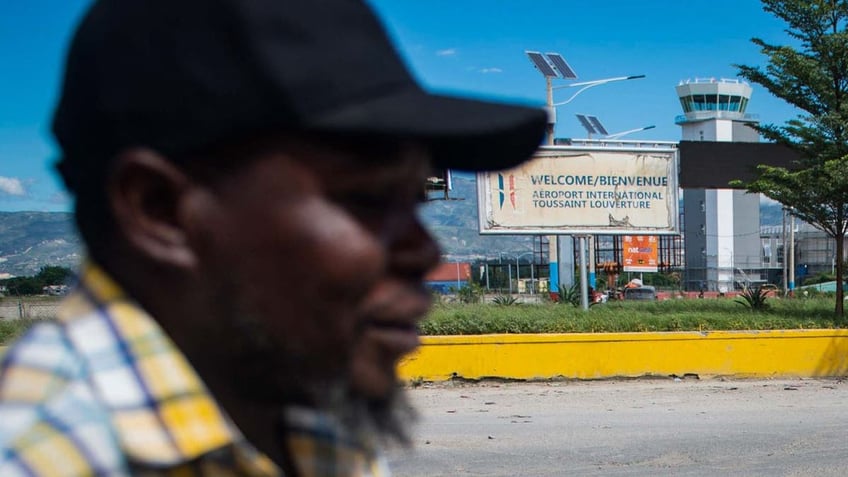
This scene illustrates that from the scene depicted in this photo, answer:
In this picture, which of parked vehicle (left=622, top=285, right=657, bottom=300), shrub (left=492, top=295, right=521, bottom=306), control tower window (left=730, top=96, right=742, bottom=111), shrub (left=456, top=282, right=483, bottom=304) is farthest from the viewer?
control tower window (left=730, top=96, right=742, bottom=111)

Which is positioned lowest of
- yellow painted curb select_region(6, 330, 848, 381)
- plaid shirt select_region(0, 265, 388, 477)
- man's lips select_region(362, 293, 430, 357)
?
yellow painted curb select_region(6, 330, 848, 381)

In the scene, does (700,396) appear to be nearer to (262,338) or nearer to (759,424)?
(759,424)

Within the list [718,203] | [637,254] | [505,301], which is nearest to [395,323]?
[505,301]

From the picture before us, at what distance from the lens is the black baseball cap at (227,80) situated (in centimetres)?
74

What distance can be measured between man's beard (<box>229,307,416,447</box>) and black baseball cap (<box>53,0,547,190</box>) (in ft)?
0.57

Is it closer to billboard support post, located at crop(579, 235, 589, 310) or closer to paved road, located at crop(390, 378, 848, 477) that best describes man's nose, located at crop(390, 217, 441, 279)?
paved road, located at crop(390, 378, 848, 477)

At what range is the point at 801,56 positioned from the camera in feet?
48.3

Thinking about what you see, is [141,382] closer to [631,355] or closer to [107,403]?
[107,403]

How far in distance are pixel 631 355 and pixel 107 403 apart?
451 inches

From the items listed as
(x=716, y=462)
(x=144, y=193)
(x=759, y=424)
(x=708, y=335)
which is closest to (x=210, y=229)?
(x=144, y=193)

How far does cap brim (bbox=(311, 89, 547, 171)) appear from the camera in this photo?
76cm

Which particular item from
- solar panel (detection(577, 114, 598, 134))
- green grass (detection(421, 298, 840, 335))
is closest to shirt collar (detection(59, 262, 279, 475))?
green grass (detection(421, 298, 840, 335))

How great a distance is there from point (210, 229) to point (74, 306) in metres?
0.16

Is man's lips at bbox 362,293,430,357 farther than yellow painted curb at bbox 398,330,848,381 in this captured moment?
No
